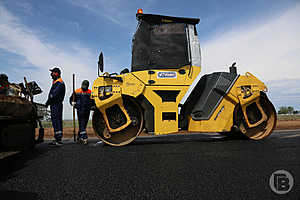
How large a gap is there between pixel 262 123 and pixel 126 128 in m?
3.36

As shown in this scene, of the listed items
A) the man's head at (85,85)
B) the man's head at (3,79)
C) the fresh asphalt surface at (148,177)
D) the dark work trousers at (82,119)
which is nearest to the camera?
the fresh asphalt surface at (148,177)

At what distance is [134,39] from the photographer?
4230 millimetres

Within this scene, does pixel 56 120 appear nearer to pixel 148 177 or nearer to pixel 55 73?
pixel 55 73

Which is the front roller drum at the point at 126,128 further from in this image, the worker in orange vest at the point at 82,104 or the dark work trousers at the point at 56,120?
the dark work trousers at the point at 56,120

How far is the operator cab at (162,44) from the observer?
408 centimetres

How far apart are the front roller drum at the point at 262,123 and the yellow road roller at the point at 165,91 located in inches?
1.3

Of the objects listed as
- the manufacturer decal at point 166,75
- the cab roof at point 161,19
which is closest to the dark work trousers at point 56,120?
the manufacturer decal at point 166,75

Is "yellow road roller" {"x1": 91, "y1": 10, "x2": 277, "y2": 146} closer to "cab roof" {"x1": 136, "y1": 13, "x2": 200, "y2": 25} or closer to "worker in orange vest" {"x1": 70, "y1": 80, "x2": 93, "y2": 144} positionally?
"cab roof" {"x1": 136, "y1": 13, "x2": 200, "y2": 25}

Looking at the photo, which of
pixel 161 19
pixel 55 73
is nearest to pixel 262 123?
pixel 161 19

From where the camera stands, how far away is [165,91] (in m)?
3.98

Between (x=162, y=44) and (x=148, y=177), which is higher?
(x=162, y=44)

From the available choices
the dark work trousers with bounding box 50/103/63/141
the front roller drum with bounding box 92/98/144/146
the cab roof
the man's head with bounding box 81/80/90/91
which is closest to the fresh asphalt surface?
the front roller drum with bounding box 92/98/144/146

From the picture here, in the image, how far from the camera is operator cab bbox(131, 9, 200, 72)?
13.4 ft

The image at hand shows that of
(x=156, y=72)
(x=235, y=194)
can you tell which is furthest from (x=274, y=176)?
(x=156, y=72)
